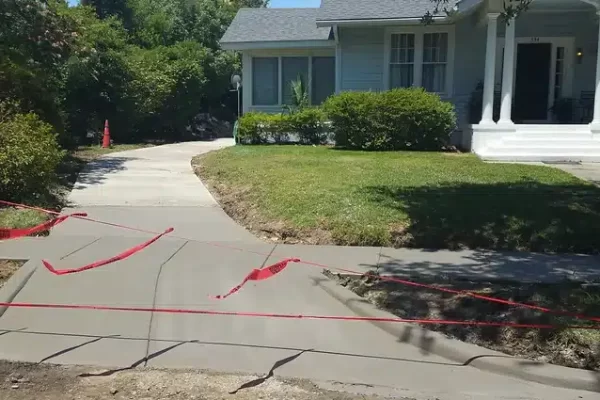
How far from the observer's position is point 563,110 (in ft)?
60.1

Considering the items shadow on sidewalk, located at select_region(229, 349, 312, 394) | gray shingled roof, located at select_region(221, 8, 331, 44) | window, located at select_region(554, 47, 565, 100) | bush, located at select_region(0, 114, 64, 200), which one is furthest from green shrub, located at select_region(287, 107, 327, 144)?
shadow on sidewalk, located at select_region(229, 349, 312, 394)

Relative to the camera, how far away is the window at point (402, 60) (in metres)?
19.3

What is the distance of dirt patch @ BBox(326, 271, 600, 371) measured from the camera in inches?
198

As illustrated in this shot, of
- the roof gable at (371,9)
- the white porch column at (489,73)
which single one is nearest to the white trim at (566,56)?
the white porch column at (489,73)

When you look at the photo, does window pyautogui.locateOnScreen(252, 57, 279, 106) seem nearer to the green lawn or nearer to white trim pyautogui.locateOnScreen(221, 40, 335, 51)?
white trim pyautogui.locateOnScreen(221, 40, 335, 51)

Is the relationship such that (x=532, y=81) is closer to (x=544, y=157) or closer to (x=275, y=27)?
(x=544, y=157)

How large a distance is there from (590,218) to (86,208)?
728 cm

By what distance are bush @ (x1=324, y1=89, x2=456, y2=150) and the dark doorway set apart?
10.9 feet

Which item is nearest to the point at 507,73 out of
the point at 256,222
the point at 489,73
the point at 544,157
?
the point at 489,73

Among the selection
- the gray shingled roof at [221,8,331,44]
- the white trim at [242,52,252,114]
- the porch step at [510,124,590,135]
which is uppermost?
the gray shingled roof at [221,8,331,44]

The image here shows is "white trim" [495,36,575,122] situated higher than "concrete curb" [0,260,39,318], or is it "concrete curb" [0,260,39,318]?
"white trim" [495,36,575,122]

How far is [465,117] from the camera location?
61.3 feet

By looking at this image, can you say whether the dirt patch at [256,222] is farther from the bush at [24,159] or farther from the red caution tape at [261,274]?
the bush at [24,159]

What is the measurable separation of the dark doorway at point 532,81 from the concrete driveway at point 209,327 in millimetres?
12573
